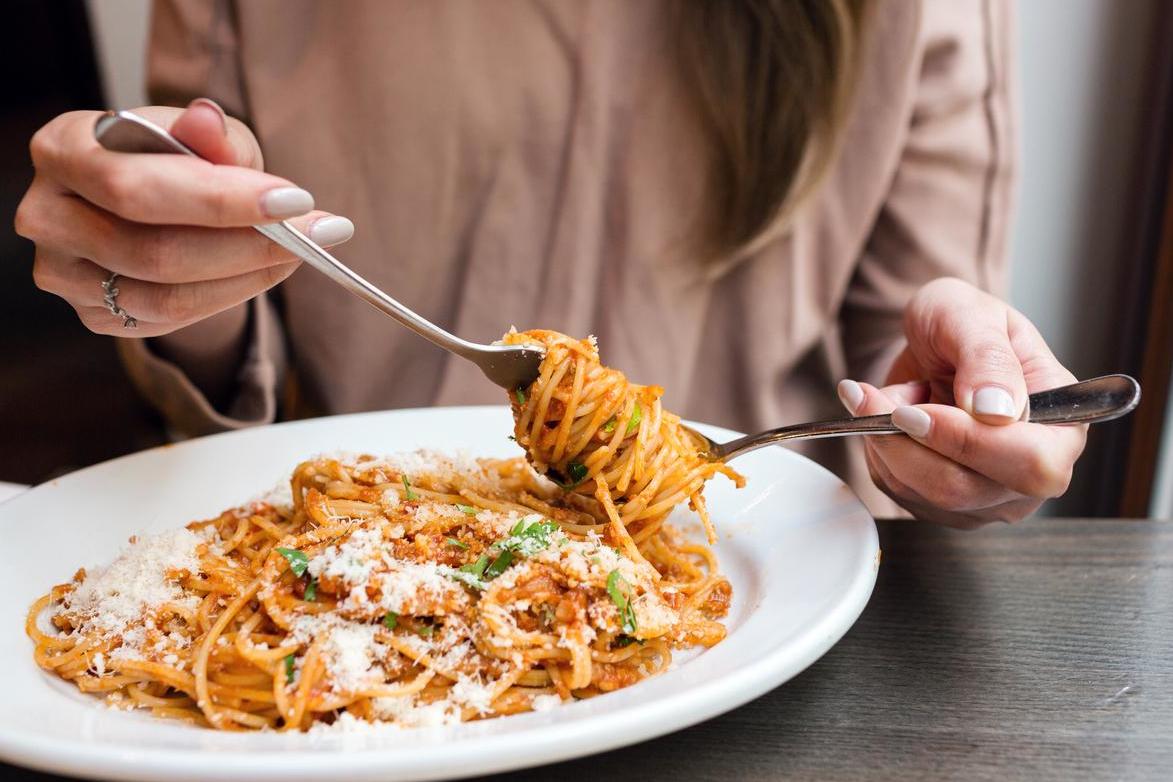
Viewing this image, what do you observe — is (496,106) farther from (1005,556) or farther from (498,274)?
(1005,556)

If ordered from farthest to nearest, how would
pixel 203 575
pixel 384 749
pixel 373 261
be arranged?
1. pixel 373 261
2. pixel 203 575
3. pixel 384 749

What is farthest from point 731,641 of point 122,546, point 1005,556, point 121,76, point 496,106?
point 121,76

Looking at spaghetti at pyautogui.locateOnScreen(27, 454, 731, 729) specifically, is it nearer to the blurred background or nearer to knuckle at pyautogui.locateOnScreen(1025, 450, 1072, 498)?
knuckle at pyautogui.locateOnScreen(1025, 450, 1072, 498)

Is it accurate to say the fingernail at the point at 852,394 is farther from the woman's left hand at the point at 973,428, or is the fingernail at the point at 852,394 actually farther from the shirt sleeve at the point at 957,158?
A: the shirt sleeve at the point at 957,158

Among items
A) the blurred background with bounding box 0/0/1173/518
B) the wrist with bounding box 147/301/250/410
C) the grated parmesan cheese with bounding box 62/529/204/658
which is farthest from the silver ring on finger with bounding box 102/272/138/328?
the blurred background with bounding box 0/0/1173/518

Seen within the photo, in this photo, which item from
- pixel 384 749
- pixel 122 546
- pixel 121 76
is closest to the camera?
pixel 384 749

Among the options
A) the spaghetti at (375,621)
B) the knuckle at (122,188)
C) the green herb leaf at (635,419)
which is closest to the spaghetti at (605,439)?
the green herb leaf at (635,419)
